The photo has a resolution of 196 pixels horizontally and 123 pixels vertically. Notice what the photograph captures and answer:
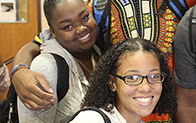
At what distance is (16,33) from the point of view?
3496 mm

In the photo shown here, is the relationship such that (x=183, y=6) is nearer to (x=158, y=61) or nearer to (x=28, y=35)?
(x=158, y=61)

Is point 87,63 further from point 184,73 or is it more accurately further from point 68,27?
point 184,73

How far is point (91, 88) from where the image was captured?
3.59 ft

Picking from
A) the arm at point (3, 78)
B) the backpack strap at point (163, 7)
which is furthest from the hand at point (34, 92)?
the backpack strap at point (163, 7)

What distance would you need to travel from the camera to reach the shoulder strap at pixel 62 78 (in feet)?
3.62

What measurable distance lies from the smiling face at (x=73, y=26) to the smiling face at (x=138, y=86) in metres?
0.31

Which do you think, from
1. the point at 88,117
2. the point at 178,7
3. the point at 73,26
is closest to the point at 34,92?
the point at 88,117

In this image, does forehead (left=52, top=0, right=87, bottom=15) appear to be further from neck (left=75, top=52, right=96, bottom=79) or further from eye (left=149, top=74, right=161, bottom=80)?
eye (left=149, top=74, right=161, bottom=80)

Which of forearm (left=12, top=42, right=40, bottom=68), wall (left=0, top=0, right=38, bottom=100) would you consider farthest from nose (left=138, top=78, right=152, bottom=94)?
wall (left=0, top=0, right=38, bottom=100)

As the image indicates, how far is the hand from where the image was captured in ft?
3.29

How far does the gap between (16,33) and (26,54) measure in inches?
94.0

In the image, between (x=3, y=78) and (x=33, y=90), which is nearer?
(x=33, y=90)

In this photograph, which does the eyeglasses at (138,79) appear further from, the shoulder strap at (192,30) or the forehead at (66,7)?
the forehead at (66,7)

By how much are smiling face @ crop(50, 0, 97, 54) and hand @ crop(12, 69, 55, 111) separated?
29 centimetres
